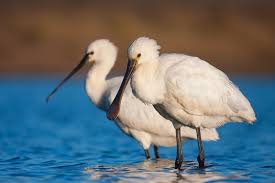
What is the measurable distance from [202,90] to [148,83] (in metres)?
0.83

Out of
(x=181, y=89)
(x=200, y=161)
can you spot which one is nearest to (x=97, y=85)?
(x=200, y=161)

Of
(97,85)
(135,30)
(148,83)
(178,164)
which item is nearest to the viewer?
(148,83)

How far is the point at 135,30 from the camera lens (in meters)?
39.2

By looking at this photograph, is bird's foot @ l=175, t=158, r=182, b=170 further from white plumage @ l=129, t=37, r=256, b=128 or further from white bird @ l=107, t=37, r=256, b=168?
white plumage @ l=129, t=37, r=256, b=128

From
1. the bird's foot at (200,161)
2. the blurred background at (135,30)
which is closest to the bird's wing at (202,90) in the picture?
the bird's foot at (200,161)

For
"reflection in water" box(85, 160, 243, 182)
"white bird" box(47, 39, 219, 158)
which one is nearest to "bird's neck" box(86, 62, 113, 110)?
"white bird" box(47, 39, 219, 158)

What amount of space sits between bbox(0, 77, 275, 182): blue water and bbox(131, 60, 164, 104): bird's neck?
105 cm

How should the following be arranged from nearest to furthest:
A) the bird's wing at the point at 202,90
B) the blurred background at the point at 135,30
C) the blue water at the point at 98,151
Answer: the bird's wing at the point at 202,90 → the blue water at the point at 98,151 → the blurred background at the point at 135,30

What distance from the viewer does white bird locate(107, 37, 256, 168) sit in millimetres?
10781

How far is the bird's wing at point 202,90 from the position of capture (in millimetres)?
10852

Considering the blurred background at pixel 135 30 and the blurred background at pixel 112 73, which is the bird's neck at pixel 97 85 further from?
the blurred background at pixel 135 30

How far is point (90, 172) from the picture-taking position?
11.4 m

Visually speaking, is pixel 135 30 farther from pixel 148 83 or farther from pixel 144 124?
pixel 148 83

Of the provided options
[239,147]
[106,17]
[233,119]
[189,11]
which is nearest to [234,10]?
[189,11]
